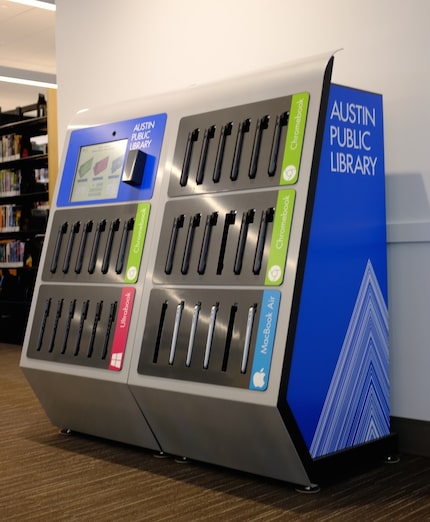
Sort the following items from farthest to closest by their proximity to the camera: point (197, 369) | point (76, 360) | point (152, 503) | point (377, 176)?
point (76, 360) < point (377, 176) < point (197, 369) < point (152, 503)

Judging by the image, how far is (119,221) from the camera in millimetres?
3371

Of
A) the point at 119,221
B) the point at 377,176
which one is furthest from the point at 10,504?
the point at 377,176

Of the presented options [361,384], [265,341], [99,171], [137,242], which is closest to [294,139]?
[265,341]

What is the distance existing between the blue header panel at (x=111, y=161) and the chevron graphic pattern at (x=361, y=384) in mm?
1008

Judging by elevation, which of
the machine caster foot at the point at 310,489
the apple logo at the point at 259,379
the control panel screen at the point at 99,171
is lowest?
the machine caster foot at the point at 310,489

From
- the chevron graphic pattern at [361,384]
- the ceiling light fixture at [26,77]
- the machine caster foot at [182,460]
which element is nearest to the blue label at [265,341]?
the chevron graphic pattern at [361,384]

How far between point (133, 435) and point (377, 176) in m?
1.45

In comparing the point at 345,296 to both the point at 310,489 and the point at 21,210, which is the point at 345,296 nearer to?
the point at 310,489

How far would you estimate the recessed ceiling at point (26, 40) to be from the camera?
8.53m

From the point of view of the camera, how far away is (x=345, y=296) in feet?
9.40

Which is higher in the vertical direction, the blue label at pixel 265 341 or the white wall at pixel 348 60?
the white wall at pixel 348 60

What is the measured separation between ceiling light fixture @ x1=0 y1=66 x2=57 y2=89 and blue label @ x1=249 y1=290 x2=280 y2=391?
29.8 ft

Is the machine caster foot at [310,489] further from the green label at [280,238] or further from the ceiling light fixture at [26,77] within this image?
the ceiling light fixture at [26,77]

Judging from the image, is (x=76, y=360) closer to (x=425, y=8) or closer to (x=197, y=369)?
(x=197, y=369)
